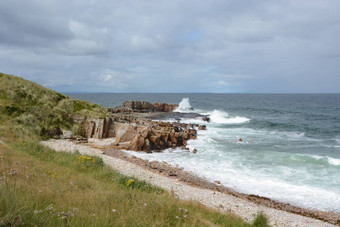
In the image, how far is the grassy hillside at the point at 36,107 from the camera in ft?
71.6

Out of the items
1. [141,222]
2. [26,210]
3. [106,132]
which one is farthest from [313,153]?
[26,210]

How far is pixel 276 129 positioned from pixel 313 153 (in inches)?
673

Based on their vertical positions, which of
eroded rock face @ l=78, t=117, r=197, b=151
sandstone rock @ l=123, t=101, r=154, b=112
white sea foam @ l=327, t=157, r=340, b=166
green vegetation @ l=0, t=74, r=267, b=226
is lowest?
white sea foam @ l=327, t=157, r=340, b=166

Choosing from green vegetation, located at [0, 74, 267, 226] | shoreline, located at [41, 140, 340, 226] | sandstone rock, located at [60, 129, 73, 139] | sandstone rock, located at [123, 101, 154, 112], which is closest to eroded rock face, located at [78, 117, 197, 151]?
sandstone rock, located at [60, 129, 73, 139]

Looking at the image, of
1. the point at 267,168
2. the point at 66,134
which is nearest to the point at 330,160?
the point at 267,168

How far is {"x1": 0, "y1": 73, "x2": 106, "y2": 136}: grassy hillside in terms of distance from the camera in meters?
21.8

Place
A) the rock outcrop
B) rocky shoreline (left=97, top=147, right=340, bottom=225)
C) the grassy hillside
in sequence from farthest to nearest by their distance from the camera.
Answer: the rock outcrop
the grassy hillside
rocky shoreline (left=97, top=147, right=340, bottom=225)

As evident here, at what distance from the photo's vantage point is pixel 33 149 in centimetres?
1279

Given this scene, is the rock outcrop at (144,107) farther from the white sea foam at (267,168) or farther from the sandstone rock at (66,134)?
the sandstone rock at (66,134)

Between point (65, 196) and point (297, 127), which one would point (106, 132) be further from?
point (297, 127)

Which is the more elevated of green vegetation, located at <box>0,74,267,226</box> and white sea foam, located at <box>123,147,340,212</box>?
green vegetation, located at <box>0,74,267,226</box>

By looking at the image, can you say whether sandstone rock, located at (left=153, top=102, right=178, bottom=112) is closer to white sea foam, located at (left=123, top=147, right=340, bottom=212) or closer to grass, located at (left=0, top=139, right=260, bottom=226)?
white sea foam, located at (left=123, top=147, right=340, bottom=212)

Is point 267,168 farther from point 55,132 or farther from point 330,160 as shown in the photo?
point 55,132

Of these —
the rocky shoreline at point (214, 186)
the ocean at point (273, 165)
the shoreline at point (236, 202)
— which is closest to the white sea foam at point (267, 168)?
the ocean at point (273, 165)
